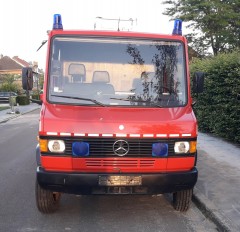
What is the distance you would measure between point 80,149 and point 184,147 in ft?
4.35

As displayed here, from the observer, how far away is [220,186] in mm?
6941

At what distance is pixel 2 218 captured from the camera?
18.0 ft

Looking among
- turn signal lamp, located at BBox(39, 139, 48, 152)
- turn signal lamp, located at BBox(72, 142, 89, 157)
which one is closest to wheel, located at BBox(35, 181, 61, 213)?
turn signal lamp, located at BBox(39, 139, 48, 152)

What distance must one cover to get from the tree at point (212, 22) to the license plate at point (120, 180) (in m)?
29.5

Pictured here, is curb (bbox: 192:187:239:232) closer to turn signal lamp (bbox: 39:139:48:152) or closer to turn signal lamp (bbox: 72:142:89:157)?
turn signal lamp (bbox: 72:142:89:157)

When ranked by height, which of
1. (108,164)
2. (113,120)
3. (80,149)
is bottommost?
(108,164)

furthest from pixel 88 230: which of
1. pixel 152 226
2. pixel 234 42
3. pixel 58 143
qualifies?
pixel 234 42

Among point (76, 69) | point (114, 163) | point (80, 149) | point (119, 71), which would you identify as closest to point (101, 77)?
point (119, 71)

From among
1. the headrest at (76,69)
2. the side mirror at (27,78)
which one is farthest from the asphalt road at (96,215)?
the headrest at (76,69)

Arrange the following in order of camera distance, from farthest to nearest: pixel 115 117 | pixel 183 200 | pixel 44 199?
1. pixel 183 200
2. pixel 44 199
3. pixel 115 117

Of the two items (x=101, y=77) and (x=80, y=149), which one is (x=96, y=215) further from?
(x=101, y=77)

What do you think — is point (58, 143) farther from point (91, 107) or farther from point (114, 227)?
point (114, 227)

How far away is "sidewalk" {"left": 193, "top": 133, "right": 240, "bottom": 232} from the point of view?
5398mm

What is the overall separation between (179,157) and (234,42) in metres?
31.1
